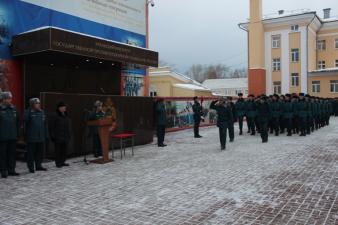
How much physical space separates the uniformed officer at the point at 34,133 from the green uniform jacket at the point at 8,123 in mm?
359

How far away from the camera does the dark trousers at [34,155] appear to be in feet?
31.7

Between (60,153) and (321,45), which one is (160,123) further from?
(321,45)

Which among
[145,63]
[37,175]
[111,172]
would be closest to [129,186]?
[111,172]

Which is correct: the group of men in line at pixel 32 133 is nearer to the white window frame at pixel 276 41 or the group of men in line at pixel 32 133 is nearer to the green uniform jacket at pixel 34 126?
the green uniform jacket at pixel 34 126

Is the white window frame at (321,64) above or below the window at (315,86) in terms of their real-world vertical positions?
above

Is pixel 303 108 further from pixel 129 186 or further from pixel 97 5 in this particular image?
pixel 129 186

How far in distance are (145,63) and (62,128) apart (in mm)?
5675

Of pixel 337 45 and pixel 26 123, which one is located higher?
pixel 337 45

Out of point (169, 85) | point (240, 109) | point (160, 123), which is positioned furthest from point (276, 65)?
point (160, 123)

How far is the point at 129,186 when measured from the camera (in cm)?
804

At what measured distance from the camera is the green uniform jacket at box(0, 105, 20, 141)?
9.13 m

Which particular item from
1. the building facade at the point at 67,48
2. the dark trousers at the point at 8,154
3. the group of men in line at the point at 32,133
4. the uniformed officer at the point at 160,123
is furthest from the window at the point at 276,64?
the dark trousers at the point at 8,154

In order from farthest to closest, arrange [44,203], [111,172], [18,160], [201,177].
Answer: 1. [18,160]
2. [111,172]
3. [201,177]
4. [44,203]

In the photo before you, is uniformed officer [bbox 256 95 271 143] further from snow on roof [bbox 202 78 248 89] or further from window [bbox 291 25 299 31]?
snow on roof [bbox 202 78 248 89]
